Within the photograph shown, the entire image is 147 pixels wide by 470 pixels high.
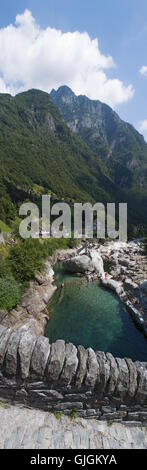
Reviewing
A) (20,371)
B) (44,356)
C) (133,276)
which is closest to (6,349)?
(20,371)

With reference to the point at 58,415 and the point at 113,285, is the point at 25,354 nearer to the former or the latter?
the point at 58,415

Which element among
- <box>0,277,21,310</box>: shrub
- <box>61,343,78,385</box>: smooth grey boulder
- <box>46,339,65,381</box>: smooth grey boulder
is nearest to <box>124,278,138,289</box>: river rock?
<box>0,277,21,310</box>: shrub

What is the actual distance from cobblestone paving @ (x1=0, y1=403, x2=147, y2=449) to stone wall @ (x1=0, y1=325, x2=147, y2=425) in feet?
0.66

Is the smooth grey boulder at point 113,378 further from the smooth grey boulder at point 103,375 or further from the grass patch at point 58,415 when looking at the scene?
the grass patch at point 58,415

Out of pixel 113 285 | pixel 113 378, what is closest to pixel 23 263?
pixel 113 285

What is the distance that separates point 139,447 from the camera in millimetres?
4660

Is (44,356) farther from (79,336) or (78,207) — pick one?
(78,207)

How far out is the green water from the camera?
534 inches

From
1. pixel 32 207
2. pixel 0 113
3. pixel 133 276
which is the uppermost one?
pixel 0 113

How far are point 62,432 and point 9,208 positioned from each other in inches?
2497

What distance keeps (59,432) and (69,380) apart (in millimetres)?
1341

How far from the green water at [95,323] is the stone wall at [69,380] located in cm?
847

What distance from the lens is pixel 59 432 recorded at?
184 inches

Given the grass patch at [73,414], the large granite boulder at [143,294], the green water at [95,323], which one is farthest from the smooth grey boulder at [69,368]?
the large granite boulder at [143,294]
